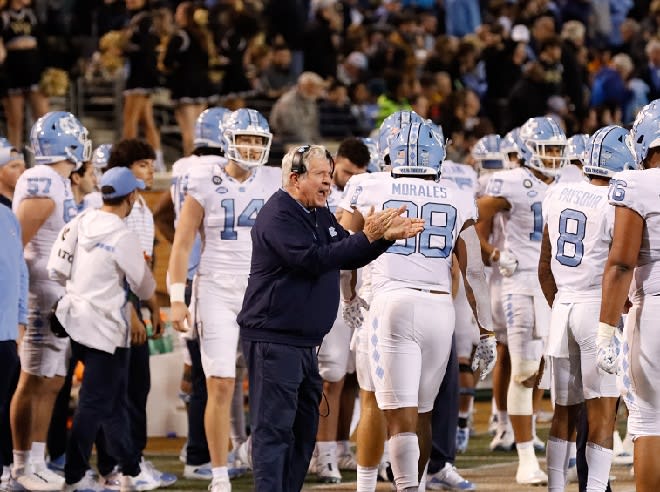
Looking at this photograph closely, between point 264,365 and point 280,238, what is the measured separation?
582 millimetres

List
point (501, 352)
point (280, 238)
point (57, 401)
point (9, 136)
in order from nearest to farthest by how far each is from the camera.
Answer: point (280, 238)
point (57, 401)
point (501, 352)
point (9, 136)

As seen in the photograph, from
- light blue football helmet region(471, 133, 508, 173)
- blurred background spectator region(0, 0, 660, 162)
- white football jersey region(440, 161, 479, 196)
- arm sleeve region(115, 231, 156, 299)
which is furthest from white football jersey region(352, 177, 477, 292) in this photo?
blurred background spectator region(0, 0, 660, 162)

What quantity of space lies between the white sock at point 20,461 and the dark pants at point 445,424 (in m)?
2.38

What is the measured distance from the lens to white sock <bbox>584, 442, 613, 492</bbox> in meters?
7.61

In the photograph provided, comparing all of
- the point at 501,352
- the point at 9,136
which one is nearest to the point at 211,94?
the point at 9,136

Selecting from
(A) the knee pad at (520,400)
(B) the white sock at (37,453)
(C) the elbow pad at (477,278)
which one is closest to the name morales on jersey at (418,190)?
(C) the elbow pad at (477,278)

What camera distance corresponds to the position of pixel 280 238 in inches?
270

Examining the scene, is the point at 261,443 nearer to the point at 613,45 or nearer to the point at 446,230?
the point at 446,230

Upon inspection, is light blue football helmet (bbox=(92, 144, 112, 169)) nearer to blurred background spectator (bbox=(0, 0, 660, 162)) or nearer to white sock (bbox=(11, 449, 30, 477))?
white sock (bbox=(11, 449, 30, 477))

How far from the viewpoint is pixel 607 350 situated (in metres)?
6.70

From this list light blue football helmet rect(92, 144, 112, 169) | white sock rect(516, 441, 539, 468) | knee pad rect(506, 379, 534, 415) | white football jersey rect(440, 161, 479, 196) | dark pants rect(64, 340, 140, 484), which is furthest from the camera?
white football jersey rect(440, 161, 479, 196)

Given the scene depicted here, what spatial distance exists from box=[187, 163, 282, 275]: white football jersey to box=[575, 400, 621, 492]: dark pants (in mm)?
2113

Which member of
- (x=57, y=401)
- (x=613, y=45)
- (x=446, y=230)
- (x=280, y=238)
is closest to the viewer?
(x=280, y=238)

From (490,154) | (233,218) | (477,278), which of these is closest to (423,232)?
(477,278)
